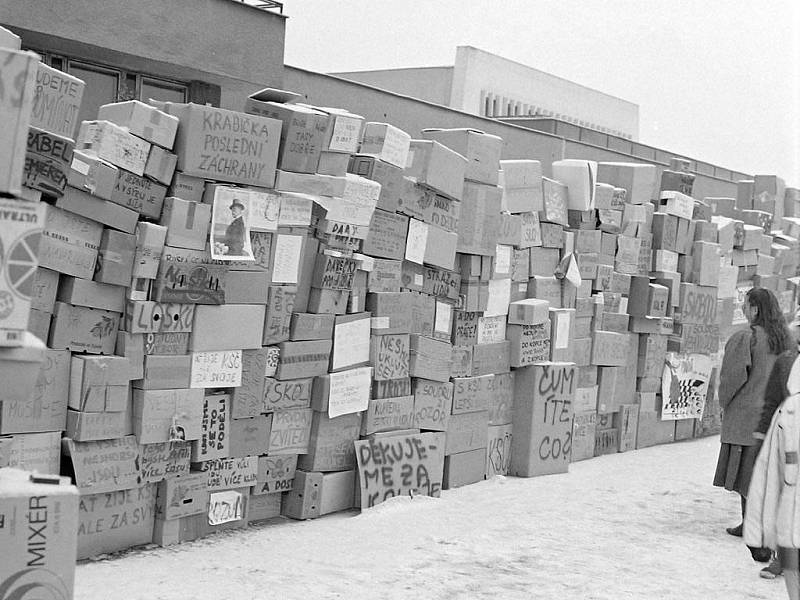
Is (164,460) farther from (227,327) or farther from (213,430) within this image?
(227,327)

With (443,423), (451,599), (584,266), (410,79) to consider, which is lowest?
(451,599)

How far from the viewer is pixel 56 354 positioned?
5.25 m

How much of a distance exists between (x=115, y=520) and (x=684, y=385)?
22.2 ft

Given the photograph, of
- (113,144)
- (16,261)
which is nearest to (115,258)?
(113,144)

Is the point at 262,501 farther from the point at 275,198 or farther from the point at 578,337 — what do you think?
the point at 578,337

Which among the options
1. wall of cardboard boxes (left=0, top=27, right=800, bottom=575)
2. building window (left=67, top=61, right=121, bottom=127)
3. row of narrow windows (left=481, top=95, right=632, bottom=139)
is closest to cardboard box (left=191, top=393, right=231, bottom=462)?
wall of cardboard boxes (left=0, top=27, right=800, bottom=575)

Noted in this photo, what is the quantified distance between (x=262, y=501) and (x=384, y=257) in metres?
1.78

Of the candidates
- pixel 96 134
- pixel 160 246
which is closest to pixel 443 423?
pixel 160 246

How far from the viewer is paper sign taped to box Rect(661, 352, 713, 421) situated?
34.3 feet

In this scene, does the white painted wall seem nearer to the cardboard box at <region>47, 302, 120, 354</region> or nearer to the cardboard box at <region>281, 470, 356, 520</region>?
the cardboard box at <region>281, 470, 356, 520</region>

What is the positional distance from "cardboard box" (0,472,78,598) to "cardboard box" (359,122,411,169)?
372cm

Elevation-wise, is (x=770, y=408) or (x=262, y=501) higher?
(x=770, y=408)

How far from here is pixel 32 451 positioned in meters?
5.12

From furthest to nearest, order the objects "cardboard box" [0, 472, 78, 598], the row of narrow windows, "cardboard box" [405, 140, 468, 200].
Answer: the row of narrow windows < "cardboard box" [405, 140, 468, 200] < "cardboard box" [0, 472, 78, 598]
